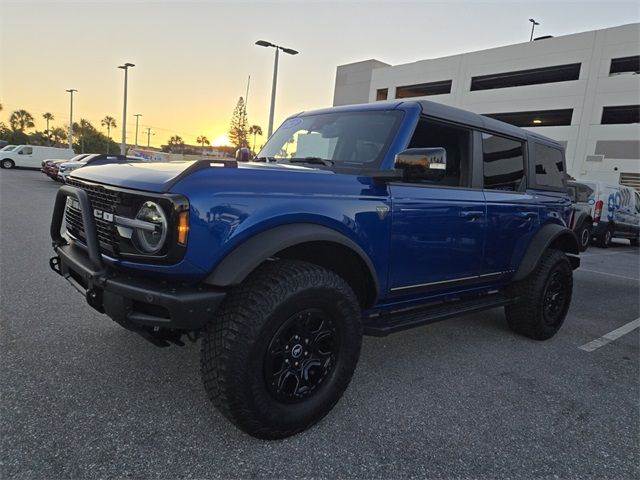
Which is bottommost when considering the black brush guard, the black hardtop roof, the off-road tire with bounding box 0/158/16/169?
the off-road tire with bounding box 0/158/16/169

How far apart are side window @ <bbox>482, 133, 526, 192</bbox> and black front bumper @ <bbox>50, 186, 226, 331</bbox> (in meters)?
2.55

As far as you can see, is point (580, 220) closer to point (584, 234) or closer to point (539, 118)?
point (584, 234)

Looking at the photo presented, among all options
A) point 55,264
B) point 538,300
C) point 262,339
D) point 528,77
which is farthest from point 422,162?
point 528,77

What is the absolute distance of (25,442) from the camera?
2.07m

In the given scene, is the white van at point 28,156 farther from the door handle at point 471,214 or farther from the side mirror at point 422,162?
the side mirror at point 422,162

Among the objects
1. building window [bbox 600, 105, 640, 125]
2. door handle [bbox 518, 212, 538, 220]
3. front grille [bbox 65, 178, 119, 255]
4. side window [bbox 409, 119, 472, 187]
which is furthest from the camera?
building window [bbox 600, 105, 640, 125]

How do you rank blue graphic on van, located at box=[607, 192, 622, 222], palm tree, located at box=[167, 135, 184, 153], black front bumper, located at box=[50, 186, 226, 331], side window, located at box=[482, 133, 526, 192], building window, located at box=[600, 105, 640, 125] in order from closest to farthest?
black front bumper, located at box=[50, 186, 226, 331] → side window, located at box=[482, 133, 526, 192] → blue graphic on van, located at box=[607, 192, 622, 222] → building window, located at box=[600, 105, 640, 125] → palm tree, located at box=[167, 135, 184, 153]

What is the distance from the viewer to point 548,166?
14.5 feet

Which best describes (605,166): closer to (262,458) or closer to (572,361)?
(572,361)

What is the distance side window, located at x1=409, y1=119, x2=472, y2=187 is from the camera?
10.9ft

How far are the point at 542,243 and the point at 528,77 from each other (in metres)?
34.8

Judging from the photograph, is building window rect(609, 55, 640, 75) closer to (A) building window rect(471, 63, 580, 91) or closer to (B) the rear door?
(A) building window rect(471, 63, 580, 91)

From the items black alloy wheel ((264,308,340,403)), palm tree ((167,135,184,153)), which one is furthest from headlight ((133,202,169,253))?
palm tree ((167,135,184,153))

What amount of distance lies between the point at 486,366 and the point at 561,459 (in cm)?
115
